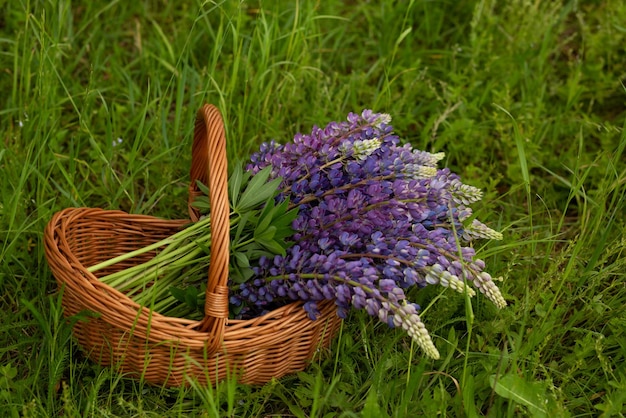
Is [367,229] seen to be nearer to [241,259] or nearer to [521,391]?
[241,259]

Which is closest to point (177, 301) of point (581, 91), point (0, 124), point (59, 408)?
point (59, 408)

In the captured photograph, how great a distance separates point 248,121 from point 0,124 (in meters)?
0.78

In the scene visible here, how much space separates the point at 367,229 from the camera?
1615mm

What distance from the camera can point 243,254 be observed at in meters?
1.64

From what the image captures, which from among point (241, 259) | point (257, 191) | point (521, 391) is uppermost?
point (257, 191)

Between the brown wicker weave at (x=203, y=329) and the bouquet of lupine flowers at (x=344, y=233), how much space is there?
9 cm

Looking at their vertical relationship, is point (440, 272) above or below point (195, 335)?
above

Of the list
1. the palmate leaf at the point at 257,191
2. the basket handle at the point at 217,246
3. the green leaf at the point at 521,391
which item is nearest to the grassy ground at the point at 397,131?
the green leaf at the point at 521,391

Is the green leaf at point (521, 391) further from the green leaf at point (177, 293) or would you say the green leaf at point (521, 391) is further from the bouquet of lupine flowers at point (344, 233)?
the green leaf at point (177, 293)

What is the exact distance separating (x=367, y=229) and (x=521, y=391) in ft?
1.55

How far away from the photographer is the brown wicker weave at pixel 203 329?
1521 millimetres

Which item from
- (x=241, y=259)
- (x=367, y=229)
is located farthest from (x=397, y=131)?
(x=241, y=259)

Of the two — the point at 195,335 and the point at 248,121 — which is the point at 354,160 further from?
the point at 248,121

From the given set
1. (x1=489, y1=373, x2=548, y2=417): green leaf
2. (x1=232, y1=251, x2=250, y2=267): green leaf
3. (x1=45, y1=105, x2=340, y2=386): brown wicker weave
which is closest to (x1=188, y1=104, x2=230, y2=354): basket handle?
(x1=45, y1=105, x2=340, y2=386): brown wicker weave
